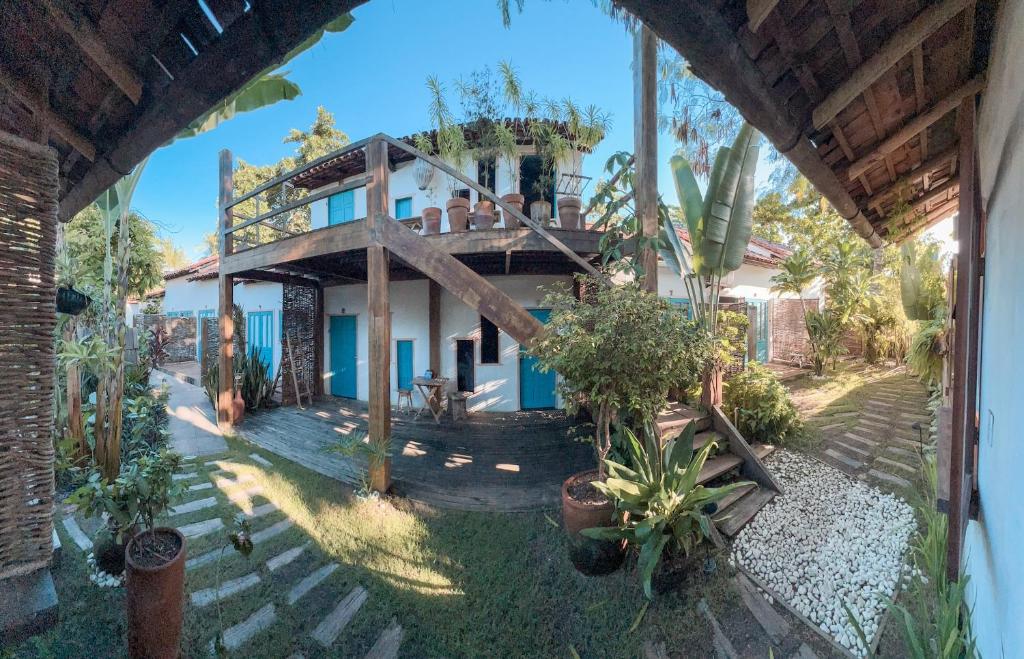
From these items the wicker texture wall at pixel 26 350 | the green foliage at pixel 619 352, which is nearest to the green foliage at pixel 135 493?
the wicker texture wall at pixel 26 350

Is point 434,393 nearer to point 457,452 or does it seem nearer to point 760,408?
point 457,452

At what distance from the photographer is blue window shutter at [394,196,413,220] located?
934 centimetres

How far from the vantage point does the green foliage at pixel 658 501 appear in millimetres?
3012

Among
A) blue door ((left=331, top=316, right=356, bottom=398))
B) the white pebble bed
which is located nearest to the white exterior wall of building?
blue door ((left=331, top=316, right=356, bottom=398))

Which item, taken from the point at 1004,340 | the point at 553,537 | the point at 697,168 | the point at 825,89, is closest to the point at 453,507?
the point at 553,537

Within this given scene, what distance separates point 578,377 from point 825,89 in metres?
2.59

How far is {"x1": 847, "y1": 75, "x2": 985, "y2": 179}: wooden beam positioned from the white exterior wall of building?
11703 mm

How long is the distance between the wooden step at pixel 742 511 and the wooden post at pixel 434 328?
6248 mm

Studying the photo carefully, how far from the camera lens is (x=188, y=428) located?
6883 millimetres

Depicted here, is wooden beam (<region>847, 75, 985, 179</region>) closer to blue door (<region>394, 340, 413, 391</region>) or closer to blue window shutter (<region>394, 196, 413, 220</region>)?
blue door (<region>394, 340, 413, 391</region>)

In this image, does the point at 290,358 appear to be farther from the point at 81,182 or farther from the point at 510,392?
the point at 81,182

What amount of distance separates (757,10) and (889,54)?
0.92m

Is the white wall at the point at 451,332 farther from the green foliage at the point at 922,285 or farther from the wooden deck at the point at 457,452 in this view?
the green foliage at the point at 922,285

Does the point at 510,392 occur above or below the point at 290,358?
below
